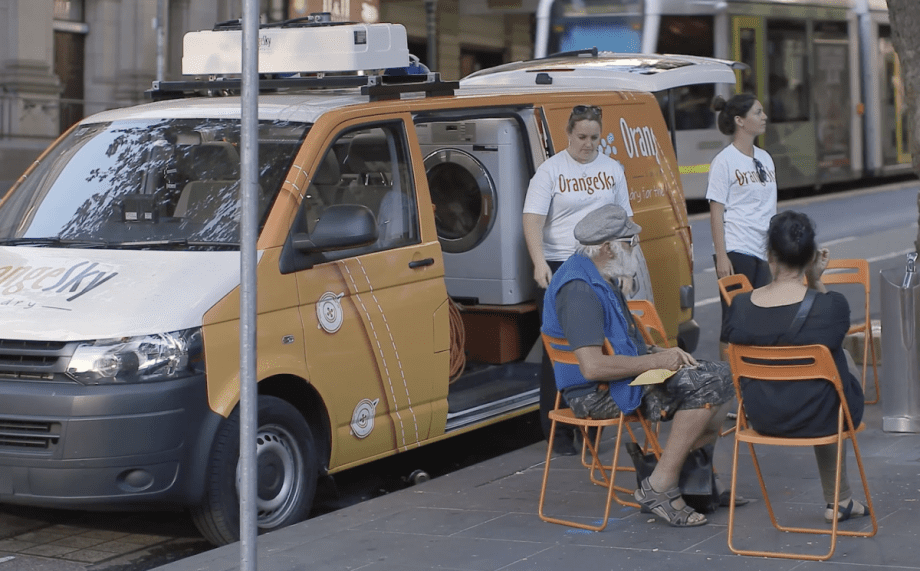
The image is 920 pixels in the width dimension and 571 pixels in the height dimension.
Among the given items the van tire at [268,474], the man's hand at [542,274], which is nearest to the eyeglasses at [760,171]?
the man's hand at [542,274]

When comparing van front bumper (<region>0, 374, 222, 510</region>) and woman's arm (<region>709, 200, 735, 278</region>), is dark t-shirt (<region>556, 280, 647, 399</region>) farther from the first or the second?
woman's arm (<region>709, 200, 735, 278</region>)

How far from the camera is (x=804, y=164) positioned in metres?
23.6

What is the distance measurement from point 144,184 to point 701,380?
8.88ft

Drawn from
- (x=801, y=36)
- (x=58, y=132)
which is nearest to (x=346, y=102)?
(x=801, y=36)

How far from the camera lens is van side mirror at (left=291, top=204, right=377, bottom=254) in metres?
6.14

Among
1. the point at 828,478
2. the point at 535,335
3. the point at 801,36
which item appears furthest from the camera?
the point at 801,36

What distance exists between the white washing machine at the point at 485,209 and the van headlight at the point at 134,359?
9.17 ft

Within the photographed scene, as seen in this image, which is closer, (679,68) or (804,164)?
(679,68)

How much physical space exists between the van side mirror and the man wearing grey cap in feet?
2.95

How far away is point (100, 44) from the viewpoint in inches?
1078

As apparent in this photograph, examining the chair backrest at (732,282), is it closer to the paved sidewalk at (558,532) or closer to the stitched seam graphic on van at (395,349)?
the paved sidewalk at (558,532)

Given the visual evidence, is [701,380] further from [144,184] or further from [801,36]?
[801,36]

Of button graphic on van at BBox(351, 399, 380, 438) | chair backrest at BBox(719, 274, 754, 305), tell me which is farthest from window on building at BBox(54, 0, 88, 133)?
button graphic on van at BBox(351, 399, 380, 438)

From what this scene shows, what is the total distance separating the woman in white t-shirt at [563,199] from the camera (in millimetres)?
7348
